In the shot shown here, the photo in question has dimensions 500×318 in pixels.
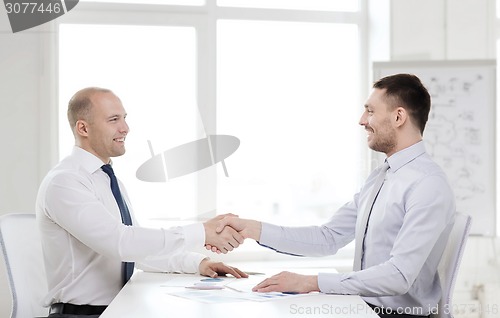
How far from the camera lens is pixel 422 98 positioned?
8.11 ft

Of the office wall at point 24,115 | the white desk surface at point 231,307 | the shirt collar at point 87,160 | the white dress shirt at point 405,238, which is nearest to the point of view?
the white desk surface at point 231,307

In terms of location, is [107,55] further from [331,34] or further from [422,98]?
[422,98]

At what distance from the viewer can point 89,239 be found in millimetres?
2326

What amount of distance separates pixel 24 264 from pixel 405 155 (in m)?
1.47

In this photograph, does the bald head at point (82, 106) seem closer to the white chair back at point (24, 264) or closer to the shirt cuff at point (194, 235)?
the white chair back at point (24, 264)

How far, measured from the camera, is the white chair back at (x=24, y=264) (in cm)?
245

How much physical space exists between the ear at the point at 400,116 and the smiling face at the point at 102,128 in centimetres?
108

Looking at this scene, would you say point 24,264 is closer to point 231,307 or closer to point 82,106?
point 82,106

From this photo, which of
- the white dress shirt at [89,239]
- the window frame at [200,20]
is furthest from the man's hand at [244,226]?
the window frame at [200,20]

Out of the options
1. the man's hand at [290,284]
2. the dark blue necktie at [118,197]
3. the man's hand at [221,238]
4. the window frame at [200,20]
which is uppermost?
the window frame at [200,20]

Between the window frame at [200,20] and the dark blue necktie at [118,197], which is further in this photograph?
the window frame at [200,20]

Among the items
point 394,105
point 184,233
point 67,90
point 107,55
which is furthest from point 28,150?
point 394,105

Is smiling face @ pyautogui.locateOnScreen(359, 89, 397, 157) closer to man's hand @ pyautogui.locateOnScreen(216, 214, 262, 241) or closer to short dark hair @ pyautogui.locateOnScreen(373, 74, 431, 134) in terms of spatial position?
short dark hair @ pyautogui.locateOnScreen(373, 74, 431, 134)

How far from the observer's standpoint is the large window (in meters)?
4.51
